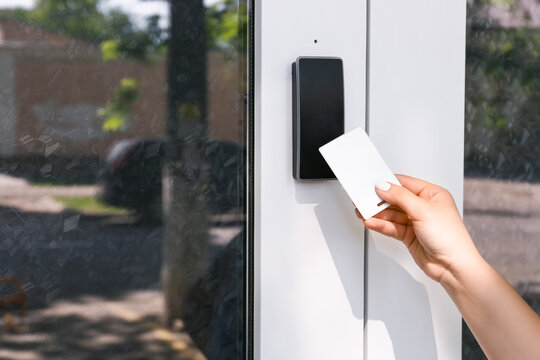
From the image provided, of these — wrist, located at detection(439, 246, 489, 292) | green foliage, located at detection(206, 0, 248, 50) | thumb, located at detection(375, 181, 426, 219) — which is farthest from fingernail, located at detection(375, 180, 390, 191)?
green foliage, located at detection(206, 0, 248, 50)

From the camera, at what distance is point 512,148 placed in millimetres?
704

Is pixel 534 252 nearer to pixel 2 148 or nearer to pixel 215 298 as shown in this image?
pixel 215 298

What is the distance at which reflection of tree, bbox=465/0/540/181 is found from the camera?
2.23 feet

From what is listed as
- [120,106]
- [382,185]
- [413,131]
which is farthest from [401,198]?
[120,106]

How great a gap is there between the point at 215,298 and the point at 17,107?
0.33 meters

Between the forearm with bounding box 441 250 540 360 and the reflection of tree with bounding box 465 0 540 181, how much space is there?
0.57 feet

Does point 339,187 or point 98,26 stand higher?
point 98,26

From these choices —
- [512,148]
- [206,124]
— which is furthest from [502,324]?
[206,124]

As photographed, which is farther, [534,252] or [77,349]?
[534,252]

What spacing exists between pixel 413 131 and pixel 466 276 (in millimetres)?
196

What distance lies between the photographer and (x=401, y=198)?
0.56m

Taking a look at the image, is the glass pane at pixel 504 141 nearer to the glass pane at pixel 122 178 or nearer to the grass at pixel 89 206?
the glass pane at pixel 122 178

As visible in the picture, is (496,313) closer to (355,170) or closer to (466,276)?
(466,276)

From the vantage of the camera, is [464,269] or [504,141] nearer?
[464,269]
